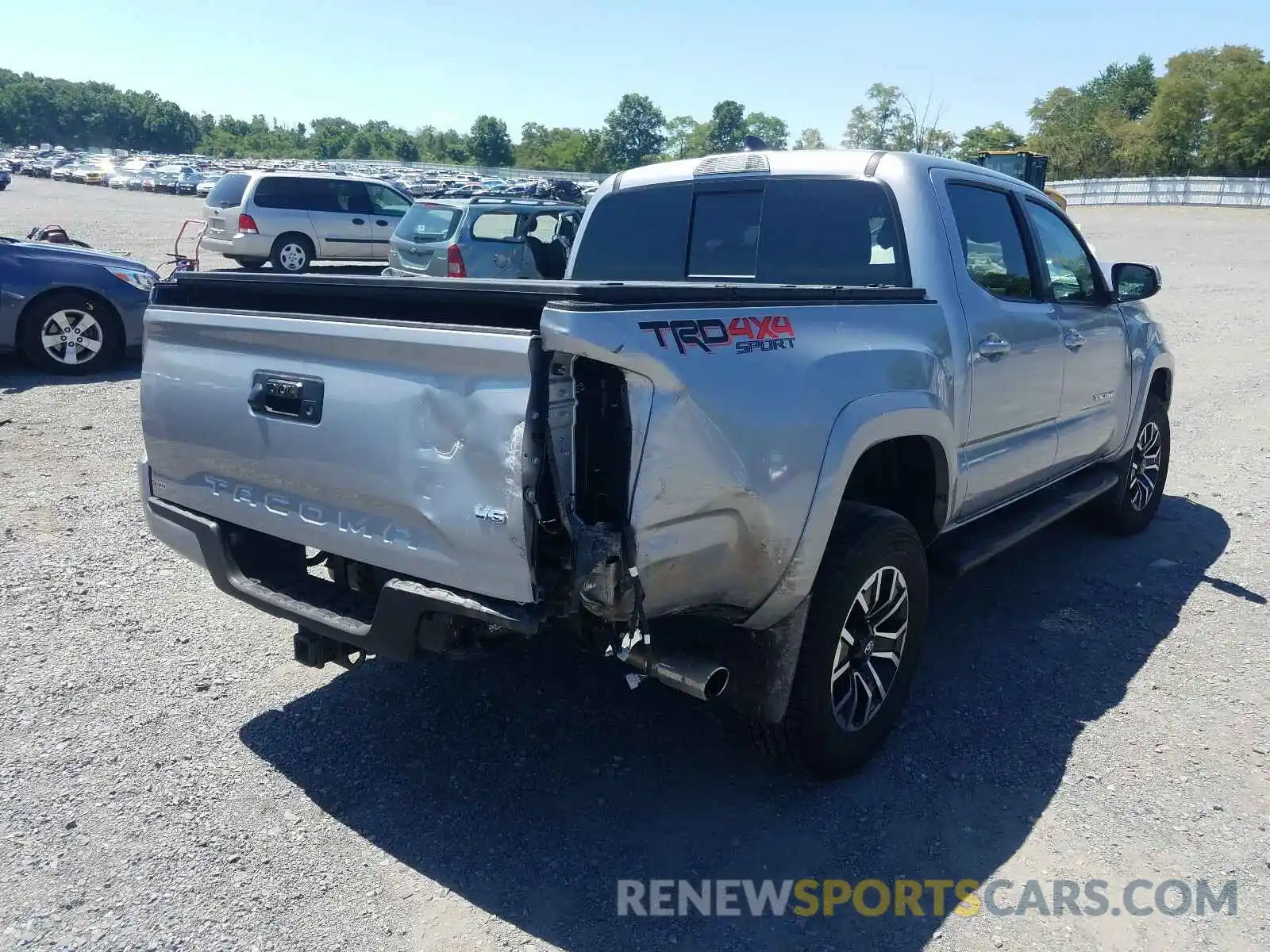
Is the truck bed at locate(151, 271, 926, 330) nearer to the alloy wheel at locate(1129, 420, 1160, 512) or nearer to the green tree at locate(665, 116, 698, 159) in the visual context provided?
the alloy wheel at locate(1129, 420, 1160, 512)

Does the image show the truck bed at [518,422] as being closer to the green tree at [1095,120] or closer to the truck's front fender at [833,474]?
the truck's front fender at [833,474]

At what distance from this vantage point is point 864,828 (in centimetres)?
314

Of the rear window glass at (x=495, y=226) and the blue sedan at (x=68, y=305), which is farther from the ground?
the rear window glass at (x=495, y=226)

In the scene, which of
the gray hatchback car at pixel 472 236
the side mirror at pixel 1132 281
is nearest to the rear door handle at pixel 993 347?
the side mirror at pixel 1132 281

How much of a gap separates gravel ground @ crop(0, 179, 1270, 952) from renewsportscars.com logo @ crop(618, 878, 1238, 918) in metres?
0.03

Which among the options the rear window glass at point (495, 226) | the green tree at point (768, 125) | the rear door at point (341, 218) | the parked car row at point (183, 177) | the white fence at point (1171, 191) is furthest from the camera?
the green tree at point (768, 125)

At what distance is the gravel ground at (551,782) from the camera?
2.72m

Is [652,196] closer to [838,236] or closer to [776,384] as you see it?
[838,236]

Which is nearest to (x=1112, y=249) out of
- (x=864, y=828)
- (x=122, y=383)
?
(x=122, y=383)

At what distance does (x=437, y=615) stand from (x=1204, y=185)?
53708 mm

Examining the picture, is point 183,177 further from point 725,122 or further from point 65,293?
point 725,122

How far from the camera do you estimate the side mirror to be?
5.20 meters

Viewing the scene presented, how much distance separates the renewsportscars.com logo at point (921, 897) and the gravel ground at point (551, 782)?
0.03 m

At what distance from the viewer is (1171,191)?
47.3 meters
